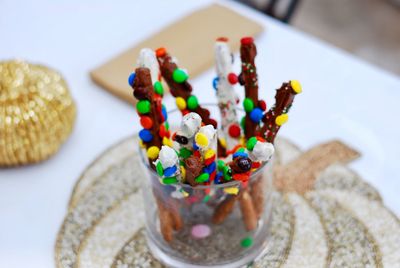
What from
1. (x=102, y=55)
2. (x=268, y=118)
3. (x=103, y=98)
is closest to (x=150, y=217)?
(x=268, y=118)

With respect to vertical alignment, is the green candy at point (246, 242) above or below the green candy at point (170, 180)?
below

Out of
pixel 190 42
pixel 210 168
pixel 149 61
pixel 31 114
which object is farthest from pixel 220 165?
pixel 190 42

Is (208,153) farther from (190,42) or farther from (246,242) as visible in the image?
(190,42)

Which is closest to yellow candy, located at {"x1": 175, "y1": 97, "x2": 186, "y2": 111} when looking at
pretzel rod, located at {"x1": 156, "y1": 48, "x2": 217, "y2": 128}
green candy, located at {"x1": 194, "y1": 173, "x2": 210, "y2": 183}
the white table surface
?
pretzel rod, located at {"x1": 156, "y1": 48, "x2": 217, "y2": 128}

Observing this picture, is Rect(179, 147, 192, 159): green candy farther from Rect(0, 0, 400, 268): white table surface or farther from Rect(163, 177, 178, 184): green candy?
Rect(0, 0, 400, 268): white table surface

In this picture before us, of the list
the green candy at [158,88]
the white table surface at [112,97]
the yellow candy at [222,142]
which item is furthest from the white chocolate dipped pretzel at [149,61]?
the white table surface at [112,97]

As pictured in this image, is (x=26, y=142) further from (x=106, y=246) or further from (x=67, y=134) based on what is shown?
(x=106, y=246)

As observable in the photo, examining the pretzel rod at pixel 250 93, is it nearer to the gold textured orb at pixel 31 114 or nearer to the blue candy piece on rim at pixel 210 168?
the blue candy piece on rim at pixel 210 168

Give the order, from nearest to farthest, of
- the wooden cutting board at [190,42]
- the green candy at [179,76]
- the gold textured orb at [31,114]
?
the green candy at [179,76] → the gold textured orb at [31,114] → the wooden cutting board at [190,42]
